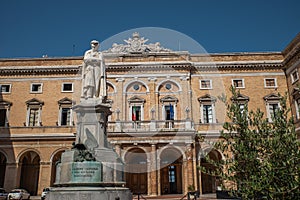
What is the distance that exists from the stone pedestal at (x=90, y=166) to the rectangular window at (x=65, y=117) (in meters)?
18.1

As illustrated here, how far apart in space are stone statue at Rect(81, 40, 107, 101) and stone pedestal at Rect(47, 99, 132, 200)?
1.21 feet

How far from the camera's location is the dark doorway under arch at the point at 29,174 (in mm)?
27500

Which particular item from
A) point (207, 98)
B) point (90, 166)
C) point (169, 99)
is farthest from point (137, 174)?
point (90, 166)

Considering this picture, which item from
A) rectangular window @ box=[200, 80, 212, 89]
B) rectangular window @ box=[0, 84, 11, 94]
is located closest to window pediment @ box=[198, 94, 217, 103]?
rectangular window @ box=[200, 80, 212, 89]

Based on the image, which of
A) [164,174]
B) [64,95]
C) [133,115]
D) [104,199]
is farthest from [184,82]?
[104,199]

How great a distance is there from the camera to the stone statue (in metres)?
9.95

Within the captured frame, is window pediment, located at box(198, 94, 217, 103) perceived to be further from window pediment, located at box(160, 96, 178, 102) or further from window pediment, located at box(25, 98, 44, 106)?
window pediment, located at box(25, 98, 44, 106)

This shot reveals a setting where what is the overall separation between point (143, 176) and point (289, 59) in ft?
53.3

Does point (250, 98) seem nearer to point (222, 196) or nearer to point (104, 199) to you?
point (222, 196)

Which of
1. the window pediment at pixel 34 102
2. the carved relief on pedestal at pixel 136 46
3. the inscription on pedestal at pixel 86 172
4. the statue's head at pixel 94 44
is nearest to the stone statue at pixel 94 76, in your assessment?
the statue's head at pixel 94 44

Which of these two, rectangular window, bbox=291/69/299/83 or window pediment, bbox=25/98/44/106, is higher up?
rectangular window, bbox=291/69/299/83

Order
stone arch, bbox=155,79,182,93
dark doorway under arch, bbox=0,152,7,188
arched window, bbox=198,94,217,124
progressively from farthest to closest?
dark doorway under arch, bbox=0,152,7,188, stone arch, bbox=155,79,182,93, arched window, bbox=198,94,217,124

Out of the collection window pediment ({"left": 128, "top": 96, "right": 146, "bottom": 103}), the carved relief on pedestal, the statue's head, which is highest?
the carved relief on pedestal

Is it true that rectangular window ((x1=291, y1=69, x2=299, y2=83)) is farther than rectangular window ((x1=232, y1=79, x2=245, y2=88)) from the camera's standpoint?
No
